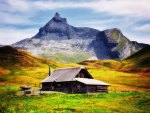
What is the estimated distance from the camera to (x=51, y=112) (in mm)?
39656

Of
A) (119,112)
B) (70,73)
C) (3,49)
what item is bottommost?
(119,112)

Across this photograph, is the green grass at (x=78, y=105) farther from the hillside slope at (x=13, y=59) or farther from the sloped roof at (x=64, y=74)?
the hillside slope at (x=13, y=59)

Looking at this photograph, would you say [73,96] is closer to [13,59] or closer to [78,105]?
[78,105]

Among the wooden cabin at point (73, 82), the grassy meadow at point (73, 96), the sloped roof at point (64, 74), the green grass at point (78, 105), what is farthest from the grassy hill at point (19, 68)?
the green grass at point (78, 105)

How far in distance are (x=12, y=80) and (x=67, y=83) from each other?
3453cm

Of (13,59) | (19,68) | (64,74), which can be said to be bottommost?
(64,74)

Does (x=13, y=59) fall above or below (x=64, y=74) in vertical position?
above

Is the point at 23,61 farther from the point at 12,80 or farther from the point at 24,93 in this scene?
the point at 24,93

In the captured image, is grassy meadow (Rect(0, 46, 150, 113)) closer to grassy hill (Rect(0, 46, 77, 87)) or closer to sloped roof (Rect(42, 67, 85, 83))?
grassy hill (Rect(0, 46, 77, 87))

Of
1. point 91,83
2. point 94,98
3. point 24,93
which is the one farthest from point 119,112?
point 91,83

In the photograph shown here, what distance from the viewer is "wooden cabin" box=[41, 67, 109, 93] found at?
267ft

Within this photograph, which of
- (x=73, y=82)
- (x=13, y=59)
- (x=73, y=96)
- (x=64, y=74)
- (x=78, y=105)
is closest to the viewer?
(x=78, y=105)

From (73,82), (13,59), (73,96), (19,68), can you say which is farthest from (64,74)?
(13,59)

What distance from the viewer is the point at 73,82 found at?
81.9m
